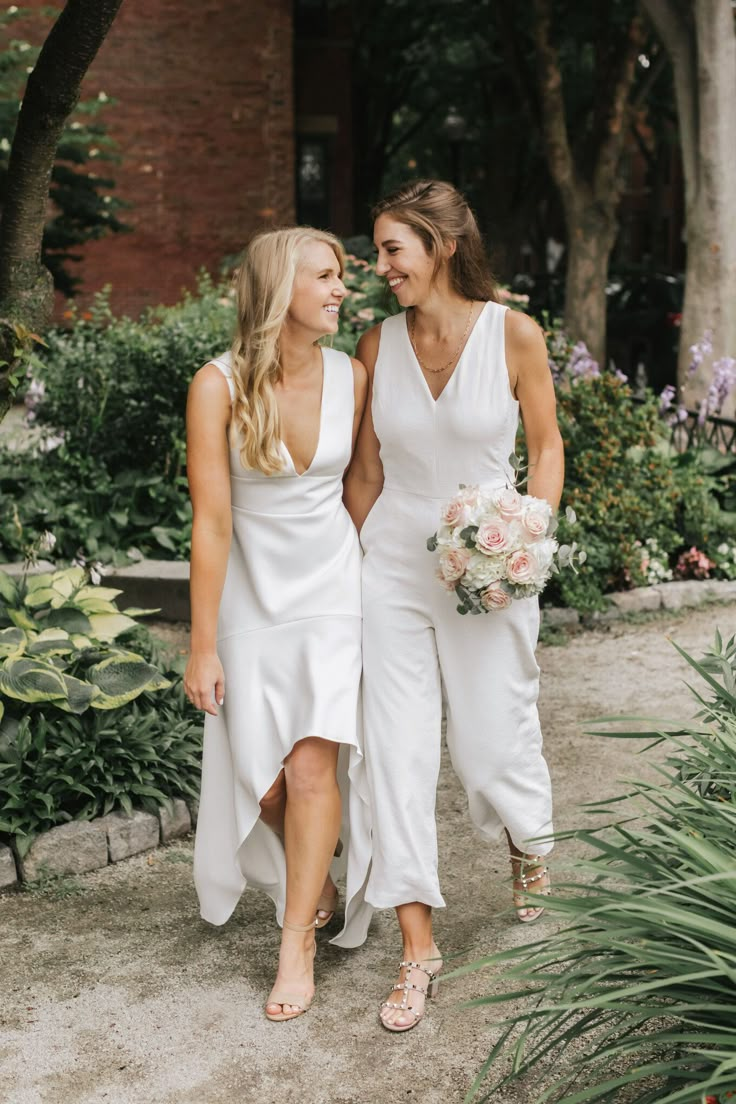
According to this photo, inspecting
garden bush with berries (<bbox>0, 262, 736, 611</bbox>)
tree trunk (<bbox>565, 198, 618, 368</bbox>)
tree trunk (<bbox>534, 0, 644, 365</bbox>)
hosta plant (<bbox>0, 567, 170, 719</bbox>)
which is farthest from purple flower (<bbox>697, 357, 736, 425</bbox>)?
tree trunk (<bbox>565, 198, 618, 368</bbox>)

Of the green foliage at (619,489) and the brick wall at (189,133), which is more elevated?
the brick wall at (189,133)

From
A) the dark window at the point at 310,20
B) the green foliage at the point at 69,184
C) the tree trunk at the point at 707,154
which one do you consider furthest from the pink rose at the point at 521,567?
the dark window at the point at 310,20

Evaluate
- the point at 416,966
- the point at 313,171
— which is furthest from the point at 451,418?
the point at 313,171

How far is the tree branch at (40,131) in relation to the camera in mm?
4891

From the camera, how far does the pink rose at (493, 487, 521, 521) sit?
3398mm

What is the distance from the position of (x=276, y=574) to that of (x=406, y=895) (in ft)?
3.06

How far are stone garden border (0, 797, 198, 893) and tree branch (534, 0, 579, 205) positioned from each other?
39.2ft

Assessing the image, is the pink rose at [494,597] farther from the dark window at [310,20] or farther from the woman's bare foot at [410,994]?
the dark window at [310,20]

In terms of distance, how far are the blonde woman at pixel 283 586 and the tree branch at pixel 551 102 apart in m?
12.0

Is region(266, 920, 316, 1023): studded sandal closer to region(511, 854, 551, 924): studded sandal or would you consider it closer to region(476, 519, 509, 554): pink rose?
region(511, 854, 551, 924): studded sandal

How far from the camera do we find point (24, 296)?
17.5 feet

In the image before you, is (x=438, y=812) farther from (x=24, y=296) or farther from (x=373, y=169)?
→ (x=373, y=169)

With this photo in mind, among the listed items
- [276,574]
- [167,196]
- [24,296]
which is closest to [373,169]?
[167,196]

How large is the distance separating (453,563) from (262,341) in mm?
766
